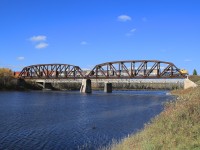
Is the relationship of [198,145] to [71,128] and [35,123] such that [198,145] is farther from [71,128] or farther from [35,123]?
[35,123]

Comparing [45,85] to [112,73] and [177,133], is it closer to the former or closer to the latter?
[112,73]

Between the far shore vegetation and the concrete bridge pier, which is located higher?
the concrete bridge pier

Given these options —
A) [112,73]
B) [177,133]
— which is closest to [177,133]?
[177,133]

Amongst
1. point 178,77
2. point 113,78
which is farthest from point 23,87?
point 178,77

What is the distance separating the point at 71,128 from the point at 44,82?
6059 inches

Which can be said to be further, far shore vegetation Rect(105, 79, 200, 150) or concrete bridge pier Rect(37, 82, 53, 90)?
concrete bridge pier Rect(37, 82, 53, 90)

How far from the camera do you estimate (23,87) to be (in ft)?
594

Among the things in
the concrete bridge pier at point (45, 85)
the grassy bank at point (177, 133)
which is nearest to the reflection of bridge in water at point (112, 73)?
the concrete bridge pier at point (45, 85)

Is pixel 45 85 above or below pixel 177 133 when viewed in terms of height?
above

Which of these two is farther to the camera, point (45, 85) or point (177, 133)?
point (45, 85)

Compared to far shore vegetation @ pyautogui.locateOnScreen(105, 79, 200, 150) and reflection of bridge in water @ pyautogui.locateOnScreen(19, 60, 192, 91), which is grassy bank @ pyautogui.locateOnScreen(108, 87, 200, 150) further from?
reflection of bridge in water @ pyautogui.locateOnScreen(19, 60, 192, 91)

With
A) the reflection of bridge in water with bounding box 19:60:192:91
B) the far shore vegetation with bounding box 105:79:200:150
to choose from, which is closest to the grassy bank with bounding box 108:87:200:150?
the far shore vegetation with bounding box 105:79:200:150

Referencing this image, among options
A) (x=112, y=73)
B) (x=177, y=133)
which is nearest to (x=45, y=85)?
(x=112, y=73)

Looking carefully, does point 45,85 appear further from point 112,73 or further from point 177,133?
point 177,133
